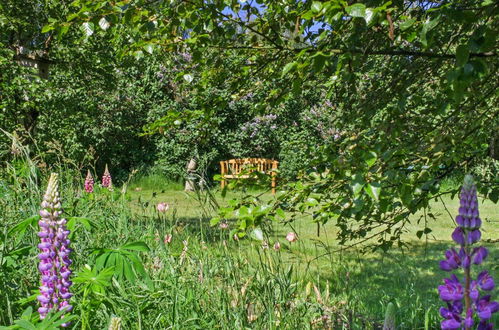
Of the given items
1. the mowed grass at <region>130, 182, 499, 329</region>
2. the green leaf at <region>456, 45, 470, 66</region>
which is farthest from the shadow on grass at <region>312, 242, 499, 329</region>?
the green leaf at <region>456, 45, 470, 66</region>

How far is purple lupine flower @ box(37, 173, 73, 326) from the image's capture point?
1.66 meters

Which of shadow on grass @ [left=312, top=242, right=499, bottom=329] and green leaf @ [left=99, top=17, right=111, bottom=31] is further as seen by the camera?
shadow on grass @ [left=312, top=242, right=499, bottom=329]

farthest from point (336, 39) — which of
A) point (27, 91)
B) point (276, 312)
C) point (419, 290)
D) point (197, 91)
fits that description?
point (27, 91)

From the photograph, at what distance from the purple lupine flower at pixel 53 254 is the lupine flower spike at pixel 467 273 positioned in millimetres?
1283

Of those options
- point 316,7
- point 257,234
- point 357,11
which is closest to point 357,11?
point 357,11

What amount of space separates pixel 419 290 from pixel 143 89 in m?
10.7

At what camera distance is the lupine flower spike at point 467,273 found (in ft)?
2.96

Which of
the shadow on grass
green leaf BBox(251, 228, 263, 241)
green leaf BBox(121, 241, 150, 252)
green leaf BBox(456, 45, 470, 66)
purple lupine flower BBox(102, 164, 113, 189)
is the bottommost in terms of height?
the shadow on grass

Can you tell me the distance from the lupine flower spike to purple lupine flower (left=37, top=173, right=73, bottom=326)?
1.28 meters

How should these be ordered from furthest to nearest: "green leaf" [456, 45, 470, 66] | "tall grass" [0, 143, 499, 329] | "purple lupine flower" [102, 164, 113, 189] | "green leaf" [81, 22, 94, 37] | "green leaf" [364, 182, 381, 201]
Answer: "purple lupine flower" [102, 164, 113, 189], "green leaf" [81, 22, 94, 37], "tall grass" [0, 143, 499, 329], "green leaf" [364, 182, 381, 201], "green leaf" [456, 45, 470, 66]

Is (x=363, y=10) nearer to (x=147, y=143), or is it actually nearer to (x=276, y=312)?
(x=276, y=312)

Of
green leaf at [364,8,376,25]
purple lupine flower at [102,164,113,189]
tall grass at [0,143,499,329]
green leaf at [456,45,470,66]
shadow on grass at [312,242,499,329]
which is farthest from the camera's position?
purple lupine flower at [102,164,113,189]

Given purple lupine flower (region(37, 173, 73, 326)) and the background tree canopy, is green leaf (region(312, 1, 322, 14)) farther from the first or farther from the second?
purple lupine flower (region(37, 173, 73, 326))

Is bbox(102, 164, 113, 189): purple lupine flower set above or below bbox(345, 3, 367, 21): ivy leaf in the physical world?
below
